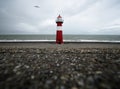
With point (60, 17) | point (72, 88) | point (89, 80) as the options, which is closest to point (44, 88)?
point (72, 88)

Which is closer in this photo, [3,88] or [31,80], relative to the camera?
[3,88]

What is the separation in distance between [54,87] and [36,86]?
30 centimetres

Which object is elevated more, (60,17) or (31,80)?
(60,17)

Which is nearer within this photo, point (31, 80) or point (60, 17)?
point (31, 80)

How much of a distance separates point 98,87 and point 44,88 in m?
0.83

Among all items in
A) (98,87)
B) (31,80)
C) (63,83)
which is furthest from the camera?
(31,80)

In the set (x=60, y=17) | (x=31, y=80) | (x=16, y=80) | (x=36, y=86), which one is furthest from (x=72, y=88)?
(x=60, y=17)

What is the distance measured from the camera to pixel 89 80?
1.41m

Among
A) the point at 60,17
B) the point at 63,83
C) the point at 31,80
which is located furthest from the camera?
the point at 60,17

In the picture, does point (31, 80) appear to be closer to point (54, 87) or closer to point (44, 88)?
point (44, 88)

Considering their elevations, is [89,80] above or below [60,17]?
below

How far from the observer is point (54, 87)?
127 centimetres

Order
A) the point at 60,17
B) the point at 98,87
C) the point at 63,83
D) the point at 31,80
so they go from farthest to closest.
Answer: the point at 60,17 → the point at 31,80 → the point at 63,83 → the point at 98,87

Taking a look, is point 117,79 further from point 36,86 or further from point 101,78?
point 36,86
